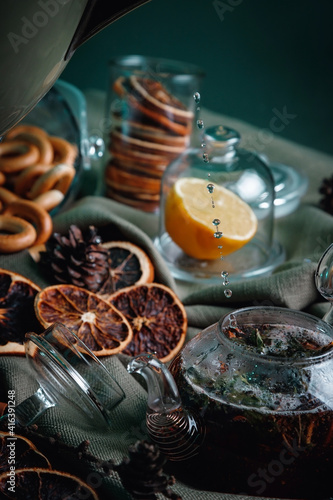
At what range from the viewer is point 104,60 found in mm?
2338

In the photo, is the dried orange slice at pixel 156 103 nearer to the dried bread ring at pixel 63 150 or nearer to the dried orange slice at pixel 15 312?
the dried bread ring at pixel 63 150

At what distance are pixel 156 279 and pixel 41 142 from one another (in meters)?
0.46

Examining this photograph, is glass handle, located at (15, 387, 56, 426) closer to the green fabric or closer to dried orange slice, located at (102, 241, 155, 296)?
the green fabric

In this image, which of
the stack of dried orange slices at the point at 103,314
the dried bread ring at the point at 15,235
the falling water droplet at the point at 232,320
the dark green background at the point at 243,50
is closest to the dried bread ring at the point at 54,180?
the dried bread ring at the point at 15,235

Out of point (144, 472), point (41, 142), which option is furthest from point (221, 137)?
point (144, 472)

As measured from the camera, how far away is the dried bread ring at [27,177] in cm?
127

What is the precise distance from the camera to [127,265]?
A: 41.9 inches

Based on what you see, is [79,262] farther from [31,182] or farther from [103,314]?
[31,182]

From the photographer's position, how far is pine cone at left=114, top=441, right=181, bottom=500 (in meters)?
0.55

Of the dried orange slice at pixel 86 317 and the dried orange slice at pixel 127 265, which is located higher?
the dried orange slice at pixel 86 317

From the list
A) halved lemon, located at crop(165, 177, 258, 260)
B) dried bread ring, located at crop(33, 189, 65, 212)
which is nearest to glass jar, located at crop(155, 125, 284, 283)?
halved lemon, located at crop(165, 177, 258, 260)

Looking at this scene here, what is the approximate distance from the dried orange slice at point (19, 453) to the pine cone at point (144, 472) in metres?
0.10

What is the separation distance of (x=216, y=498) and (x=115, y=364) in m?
0.26

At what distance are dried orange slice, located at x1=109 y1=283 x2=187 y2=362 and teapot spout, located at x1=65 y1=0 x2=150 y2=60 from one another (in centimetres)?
46
